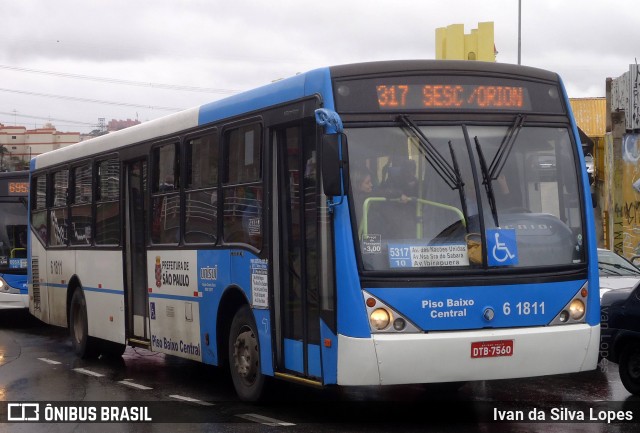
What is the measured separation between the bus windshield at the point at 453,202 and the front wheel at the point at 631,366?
2.27 meters

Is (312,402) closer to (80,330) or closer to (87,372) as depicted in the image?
(87,372)

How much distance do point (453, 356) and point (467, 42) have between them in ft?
68.2

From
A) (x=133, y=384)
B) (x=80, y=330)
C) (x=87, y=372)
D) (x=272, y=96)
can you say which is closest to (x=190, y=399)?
(x=133, y=384)

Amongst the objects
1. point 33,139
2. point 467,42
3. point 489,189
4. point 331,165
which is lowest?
point 489,189

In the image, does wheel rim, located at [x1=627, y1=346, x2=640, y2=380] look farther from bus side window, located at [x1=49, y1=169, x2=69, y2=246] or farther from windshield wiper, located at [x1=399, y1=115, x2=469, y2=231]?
bus side window, located at [x1=49, y1=169, x2=69, y2=246]

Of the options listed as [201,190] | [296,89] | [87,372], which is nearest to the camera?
[296,89]

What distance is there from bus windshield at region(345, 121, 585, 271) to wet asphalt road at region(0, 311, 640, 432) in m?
1.55

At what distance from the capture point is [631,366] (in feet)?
37.3

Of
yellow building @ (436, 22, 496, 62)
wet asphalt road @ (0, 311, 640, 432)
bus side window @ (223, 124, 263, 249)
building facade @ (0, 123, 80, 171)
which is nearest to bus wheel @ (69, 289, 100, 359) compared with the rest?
wet asphalt road @ (0, 311, 640, 432)

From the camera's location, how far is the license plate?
29.6ft

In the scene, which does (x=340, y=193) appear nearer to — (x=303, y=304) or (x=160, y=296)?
(x=303, y=304)

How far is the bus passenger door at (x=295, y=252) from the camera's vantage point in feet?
31.7

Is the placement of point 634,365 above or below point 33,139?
below

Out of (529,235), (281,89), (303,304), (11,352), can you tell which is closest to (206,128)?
(281,89)
